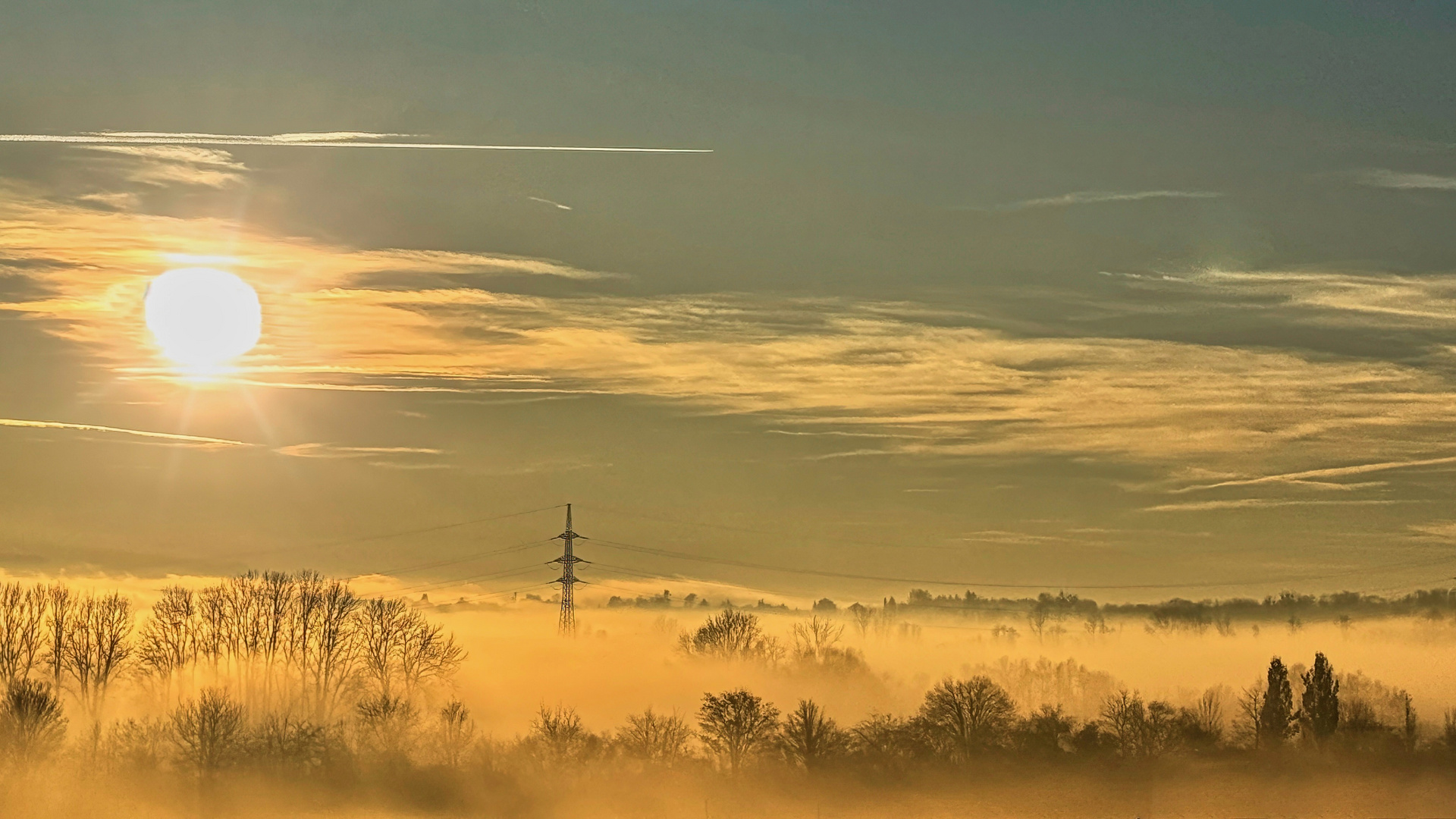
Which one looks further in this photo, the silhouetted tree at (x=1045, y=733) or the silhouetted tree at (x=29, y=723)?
the silhouetted tree at (x=1045, y=733)

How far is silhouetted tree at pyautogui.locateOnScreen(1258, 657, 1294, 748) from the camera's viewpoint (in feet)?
618

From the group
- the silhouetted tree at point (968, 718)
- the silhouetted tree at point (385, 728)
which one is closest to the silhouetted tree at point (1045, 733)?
the silhouetted tree at point (968, 718)

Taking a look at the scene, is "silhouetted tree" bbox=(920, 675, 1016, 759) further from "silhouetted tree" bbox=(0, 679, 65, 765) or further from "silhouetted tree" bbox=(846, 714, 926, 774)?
"silhouetted tree" bbox=(0, 679, 65, 765)

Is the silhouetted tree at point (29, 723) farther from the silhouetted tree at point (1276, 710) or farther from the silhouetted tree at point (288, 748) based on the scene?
the silhouetted tree at point (1276, 710)

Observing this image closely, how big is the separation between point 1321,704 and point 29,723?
6031 inches

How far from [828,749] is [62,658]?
283ft

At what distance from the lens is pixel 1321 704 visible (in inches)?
7372

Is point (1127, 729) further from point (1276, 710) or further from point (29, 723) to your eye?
point (29, 723)

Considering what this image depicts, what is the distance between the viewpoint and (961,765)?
17850 centimetres

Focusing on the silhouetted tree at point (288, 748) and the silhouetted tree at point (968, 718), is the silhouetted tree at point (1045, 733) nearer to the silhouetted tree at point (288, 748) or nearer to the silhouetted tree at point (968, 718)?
the silhouetted tree at point (968, 718)

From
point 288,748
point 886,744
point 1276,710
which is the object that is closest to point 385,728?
point 288,748

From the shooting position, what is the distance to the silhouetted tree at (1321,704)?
7328 inches

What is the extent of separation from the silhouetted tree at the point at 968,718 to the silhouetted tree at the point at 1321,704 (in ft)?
127

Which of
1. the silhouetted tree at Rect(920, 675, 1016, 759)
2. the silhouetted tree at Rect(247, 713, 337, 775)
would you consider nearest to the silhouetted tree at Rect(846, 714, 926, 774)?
the silhouetted tree at Rect(920, 675, 1016, 759)
